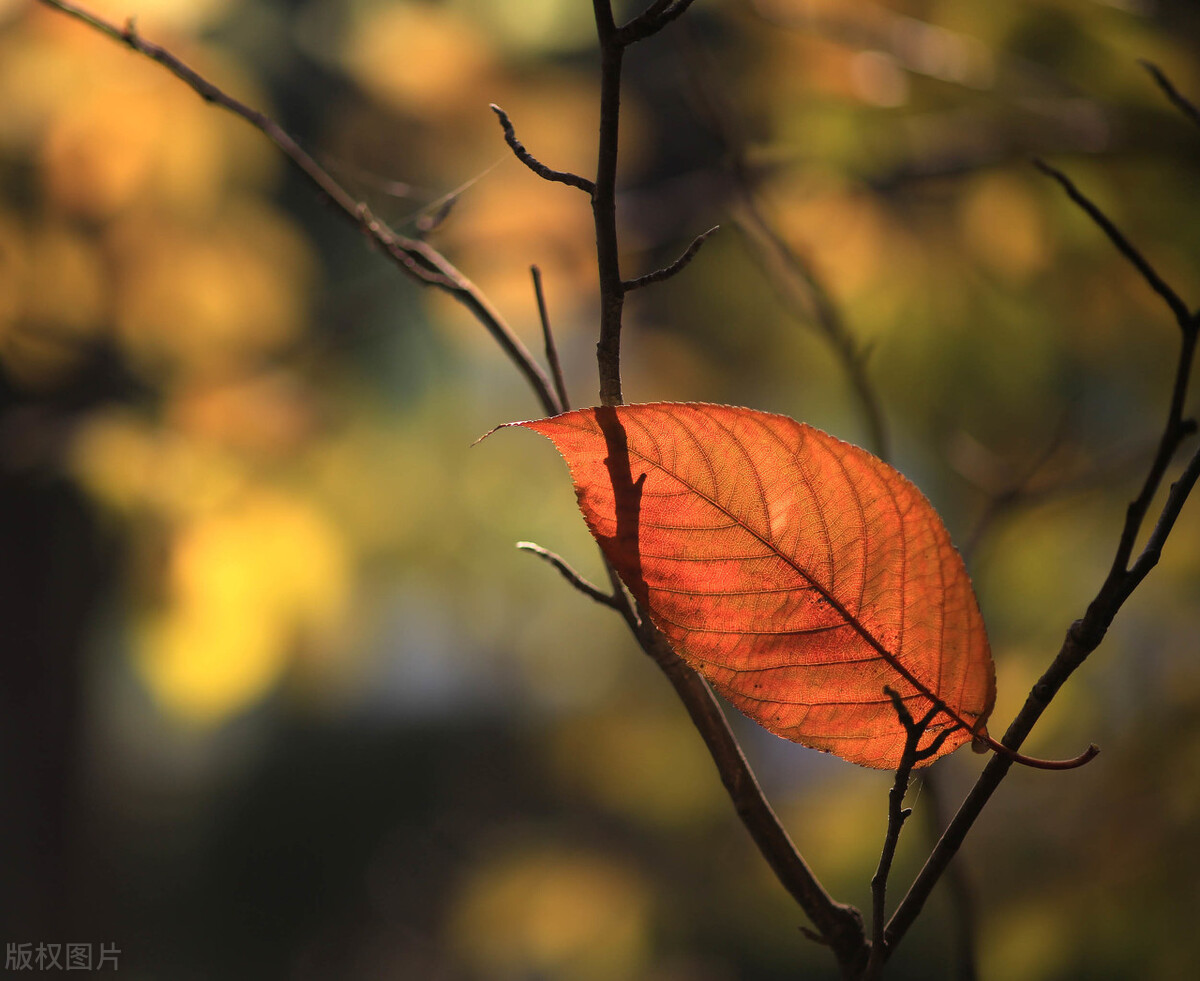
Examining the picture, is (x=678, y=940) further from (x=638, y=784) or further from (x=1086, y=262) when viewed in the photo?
(x=1086, y=262)

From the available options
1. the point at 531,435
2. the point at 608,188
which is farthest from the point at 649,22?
the point at 531,435

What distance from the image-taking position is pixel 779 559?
0.54 feet

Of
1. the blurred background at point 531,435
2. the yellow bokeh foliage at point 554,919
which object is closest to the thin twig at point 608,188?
the blurred background at point 531,435

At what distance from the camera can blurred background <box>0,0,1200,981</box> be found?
612mm

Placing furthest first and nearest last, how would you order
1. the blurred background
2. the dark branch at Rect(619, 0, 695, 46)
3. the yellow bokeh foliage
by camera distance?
the yellow bokeh foliage → the blurred background → the dark branch at Rect(619, 0, 695, 46)

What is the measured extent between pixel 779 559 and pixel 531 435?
3.01ft

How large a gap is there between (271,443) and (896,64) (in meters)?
0.70

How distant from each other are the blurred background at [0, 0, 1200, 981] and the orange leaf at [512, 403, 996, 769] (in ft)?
0.61

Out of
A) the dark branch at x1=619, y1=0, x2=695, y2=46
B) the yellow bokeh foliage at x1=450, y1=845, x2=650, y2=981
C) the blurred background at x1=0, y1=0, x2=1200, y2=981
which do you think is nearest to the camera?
the dark branch at x1=619, y1=0, x2=695, y2=46

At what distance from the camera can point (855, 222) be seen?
83 centimetres

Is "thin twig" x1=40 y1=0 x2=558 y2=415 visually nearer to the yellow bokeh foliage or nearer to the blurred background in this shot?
the blurred background

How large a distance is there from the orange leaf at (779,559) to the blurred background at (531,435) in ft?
0.61

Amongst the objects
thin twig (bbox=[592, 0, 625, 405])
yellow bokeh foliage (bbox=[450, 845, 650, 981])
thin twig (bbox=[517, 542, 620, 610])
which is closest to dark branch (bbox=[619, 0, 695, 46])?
thin twig (bbox=[592, 0, 625, 405])

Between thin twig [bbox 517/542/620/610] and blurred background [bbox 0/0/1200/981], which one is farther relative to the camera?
blurred background [bbox 0/0/1200/981]
